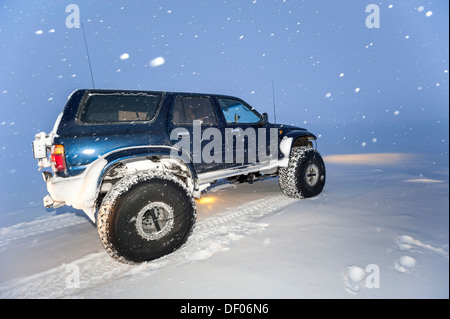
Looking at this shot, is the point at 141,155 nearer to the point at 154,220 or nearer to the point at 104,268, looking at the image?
the point at 154,220

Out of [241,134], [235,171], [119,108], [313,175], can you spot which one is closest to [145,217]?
[119,108]

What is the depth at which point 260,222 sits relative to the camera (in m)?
3.83

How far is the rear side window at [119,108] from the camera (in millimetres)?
3039

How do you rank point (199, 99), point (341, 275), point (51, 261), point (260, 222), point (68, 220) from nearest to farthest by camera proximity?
point (341, 275) < point (51, 261) < point (260, 222) < point (199, 99) < point (68, 220)

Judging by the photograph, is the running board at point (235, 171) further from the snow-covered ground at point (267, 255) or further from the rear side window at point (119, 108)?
the rear side window at point (119, 108)

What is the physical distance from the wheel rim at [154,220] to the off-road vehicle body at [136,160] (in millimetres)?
10

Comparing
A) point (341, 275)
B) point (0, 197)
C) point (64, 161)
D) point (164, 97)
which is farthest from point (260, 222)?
point (0, 197)

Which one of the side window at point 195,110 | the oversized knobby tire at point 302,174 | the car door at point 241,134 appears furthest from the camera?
the oversized knobby tire at point 302,174

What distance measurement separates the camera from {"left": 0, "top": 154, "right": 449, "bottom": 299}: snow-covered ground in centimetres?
230

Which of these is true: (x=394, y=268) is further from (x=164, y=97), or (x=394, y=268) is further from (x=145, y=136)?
(x=164, y=97)

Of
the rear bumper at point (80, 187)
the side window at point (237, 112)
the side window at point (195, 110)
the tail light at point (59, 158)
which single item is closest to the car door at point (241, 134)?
the side window at point (237, 112)

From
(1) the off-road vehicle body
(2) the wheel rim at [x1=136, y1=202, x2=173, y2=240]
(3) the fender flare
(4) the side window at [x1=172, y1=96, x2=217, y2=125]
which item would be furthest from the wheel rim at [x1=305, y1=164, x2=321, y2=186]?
(2) the wheel rim at [x1=136, y1=202, x2=173, y2=240]

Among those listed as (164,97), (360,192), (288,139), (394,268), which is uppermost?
(164,97)

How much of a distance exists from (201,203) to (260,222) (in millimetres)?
1665
